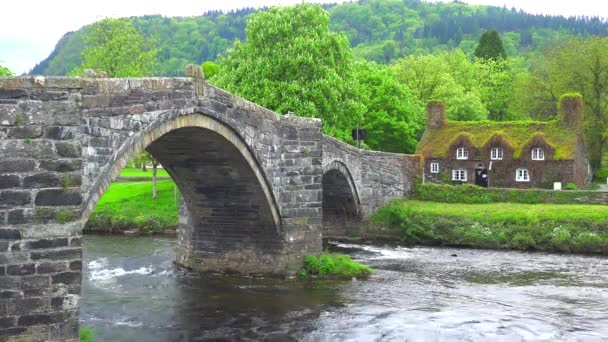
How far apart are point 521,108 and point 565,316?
42785mm

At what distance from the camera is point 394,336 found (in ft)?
50.1

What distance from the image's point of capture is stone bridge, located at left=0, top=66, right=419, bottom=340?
432 inches

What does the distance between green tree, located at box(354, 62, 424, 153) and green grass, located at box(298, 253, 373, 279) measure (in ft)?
78.0

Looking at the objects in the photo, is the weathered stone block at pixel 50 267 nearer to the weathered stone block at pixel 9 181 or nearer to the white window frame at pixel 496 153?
the weathered stone block at pixel 9 181

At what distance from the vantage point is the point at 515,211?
30.9 m

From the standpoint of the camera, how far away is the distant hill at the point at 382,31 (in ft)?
426

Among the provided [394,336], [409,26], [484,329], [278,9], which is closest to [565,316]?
[484,329]

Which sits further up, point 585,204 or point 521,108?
point 521,108

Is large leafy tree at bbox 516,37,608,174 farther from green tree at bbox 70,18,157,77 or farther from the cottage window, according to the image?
green tree at bbox 70,18,157,77

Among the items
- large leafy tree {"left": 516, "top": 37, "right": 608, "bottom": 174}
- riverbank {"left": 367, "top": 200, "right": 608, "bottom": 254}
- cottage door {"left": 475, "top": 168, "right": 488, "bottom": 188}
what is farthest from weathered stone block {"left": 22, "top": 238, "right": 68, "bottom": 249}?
large leafy tree {"left": 516, "top": 37, "right": 608, "bottom": 174}

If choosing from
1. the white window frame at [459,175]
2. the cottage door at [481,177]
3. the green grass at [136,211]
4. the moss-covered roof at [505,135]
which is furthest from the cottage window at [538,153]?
the green grass at [136,211]

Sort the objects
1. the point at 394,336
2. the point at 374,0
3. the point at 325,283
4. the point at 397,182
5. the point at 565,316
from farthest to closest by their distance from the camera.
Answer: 1. the point at 374,0
2. the point at 397,182
3. the point at 325,283
4. the point at 565,316
5. the point at 394,336

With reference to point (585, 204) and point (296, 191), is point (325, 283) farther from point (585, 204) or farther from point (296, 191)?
point (585, 204)

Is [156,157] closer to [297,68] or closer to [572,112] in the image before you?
[297,68]
